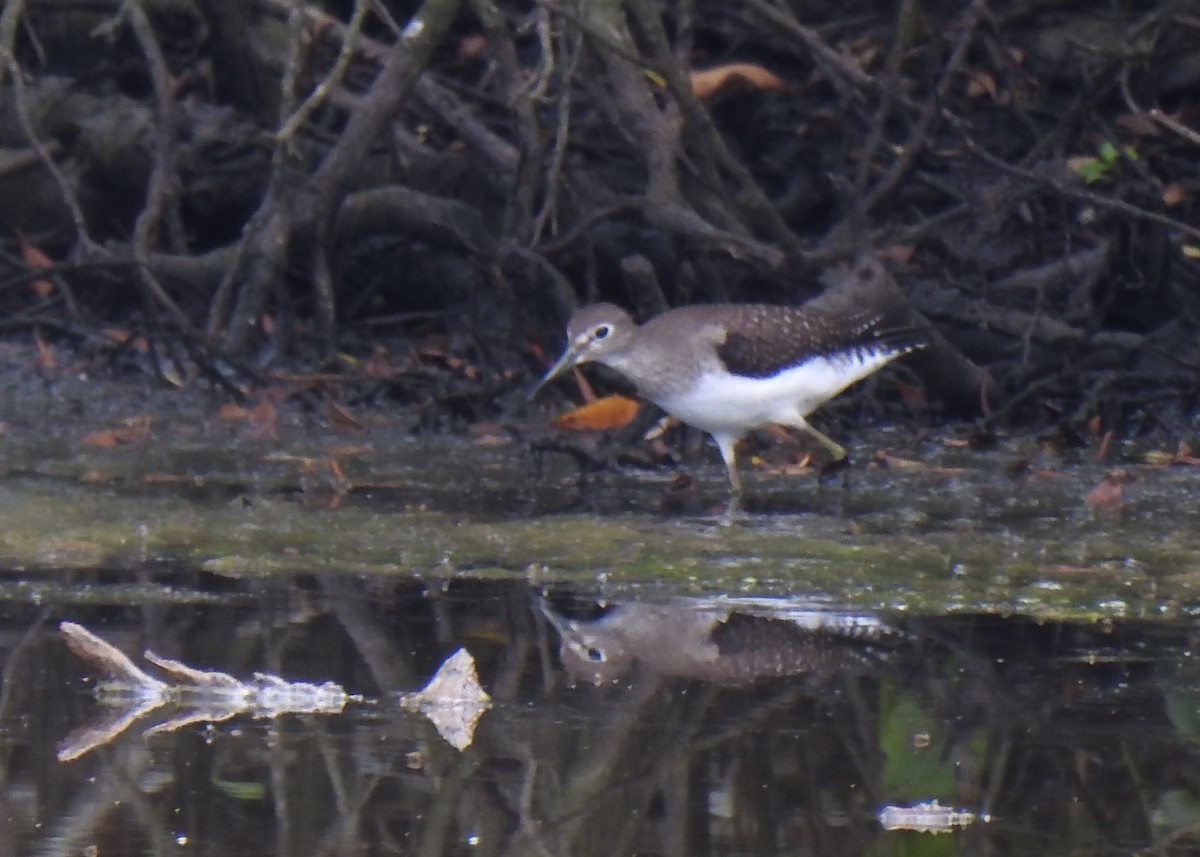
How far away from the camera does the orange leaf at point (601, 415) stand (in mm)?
7742

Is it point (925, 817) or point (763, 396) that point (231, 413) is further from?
point (925, 817)

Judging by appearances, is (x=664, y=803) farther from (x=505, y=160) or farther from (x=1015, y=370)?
(x=505, y=160)

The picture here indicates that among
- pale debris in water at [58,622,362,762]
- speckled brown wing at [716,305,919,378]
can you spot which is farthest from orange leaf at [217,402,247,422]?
pale debris in water at [58,622,362,762]

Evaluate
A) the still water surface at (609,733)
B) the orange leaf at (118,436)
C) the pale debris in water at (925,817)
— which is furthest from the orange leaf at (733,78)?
the pale debris in water at (925,817)

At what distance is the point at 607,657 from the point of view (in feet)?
14.6

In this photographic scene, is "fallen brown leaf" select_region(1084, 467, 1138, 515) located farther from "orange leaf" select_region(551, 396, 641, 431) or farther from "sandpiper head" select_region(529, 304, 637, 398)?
"orange leaf" select_region(551, 396, 641, 431)

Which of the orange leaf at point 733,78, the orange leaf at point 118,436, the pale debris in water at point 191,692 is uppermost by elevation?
the orange leaf at point 733,78

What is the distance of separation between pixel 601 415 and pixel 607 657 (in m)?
3.49

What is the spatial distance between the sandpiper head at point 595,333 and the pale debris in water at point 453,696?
11.4 feet

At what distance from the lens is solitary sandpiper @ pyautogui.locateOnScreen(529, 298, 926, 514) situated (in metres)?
7.12

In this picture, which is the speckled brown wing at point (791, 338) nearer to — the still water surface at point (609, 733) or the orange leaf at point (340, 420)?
the orange leaf at point (340, 420)

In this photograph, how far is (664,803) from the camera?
136 inches

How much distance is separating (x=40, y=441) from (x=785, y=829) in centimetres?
462

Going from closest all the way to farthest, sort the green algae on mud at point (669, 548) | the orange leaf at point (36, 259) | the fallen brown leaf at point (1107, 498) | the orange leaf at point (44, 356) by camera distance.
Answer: the green algae on mud at point (669, 548) < the fallen brown leaf at point (1107, 498) < the orange leaf at point (44, 356) < the orange leaf at point (36, 259)
